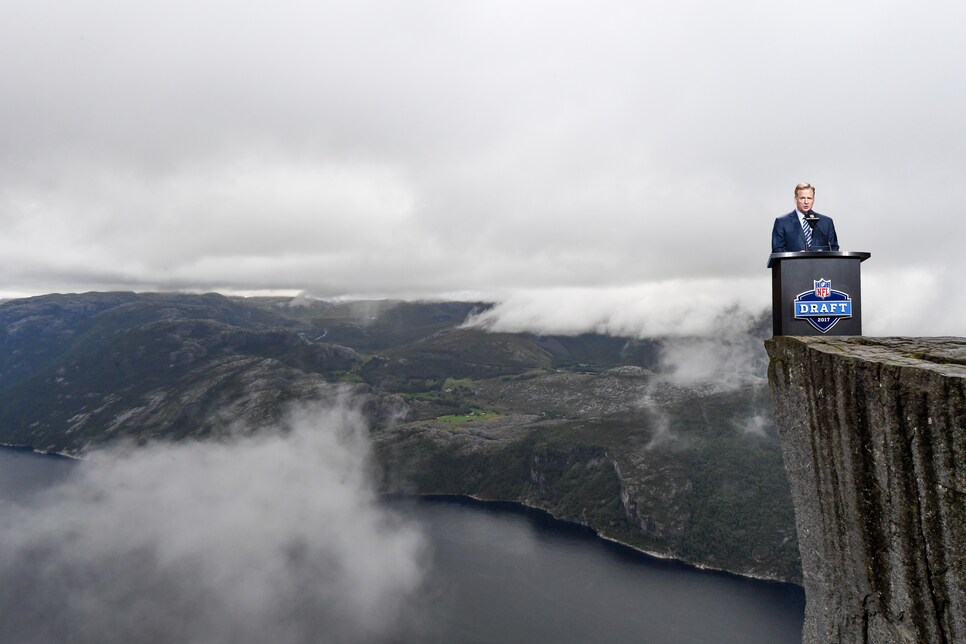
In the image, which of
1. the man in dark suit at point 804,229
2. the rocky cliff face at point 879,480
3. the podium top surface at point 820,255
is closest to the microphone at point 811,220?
the man in dark suit at point 804,229

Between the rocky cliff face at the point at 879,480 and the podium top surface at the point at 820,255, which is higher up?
the podium top surface at the point at 820,255

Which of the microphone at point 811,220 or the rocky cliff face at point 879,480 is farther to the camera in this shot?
the microphone at point 811,220

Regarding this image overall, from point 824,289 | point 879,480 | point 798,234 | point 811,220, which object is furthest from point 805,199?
point 879,480

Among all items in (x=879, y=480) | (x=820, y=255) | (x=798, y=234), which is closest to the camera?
(x=879, y=480)

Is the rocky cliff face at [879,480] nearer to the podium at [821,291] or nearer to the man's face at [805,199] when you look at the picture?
the podium at [821,291]

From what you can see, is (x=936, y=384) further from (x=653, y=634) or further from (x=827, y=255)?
(x=653, y=634)

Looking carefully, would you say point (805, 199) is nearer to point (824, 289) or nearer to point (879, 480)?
point (824, 289)

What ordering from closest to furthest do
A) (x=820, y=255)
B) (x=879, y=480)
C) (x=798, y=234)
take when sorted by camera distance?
(x=879, y=480) → (x=820, y=255) → (x=798, y=234)

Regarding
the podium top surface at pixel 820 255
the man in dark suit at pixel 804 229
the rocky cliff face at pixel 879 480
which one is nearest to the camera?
the rocky cliff face at pixel 879 480

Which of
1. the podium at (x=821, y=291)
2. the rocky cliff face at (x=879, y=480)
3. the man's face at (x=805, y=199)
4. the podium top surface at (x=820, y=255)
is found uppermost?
the man's face at (x=805, y=199)
